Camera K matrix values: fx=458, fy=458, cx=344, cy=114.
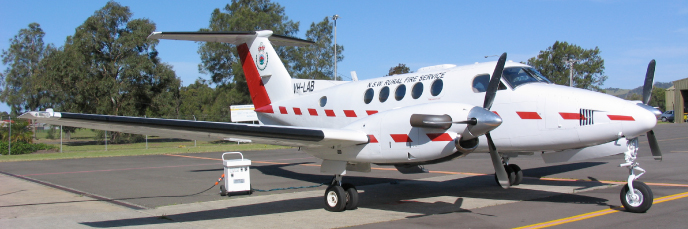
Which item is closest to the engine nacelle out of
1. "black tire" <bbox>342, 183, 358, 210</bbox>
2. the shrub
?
"black tire" <bbox>342, 183, 358, 210</bbox>

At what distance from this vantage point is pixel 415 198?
9727mm

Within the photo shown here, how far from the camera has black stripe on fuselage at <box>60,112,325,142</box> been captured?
24.0 feet

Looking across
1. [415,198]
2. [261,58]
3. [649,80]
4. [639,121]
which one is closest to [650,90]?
[649,80]

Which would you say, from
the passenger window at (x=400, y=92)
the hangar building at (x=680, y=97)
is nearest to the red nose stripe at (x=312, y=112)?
the passenger window at (x=400, y=92)

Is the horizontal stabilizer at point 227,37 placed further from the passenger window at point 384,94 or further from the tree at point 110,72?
the tree at point 110,72

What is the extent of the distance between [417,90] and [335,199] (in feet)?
8.95

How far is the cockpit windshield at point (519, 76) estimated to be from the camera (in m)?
8.31

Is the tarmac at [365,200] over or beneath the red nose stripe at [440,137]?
beneath

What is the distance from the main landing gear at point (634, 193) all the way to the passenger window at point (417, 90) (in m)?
3.67

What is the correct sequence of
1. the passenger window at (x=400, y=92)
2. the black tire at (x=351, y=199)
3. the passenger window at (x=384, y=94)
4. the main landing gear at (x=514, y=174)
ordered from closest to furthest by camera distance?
the black tire at (x=351, y=199) → the passenger window at (x=400, y=92) → the passenger window at (x=384, y=94) → the main landing gear at (x=514, y=174)

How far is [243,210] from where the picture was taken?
8.68 metres

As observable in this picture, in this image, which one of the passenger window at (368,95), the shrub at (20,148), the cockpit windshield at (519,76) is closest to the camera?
the cockpit windshield at (519,76)

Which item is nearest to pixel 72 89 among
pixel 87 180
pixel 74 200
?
pixel 87 180

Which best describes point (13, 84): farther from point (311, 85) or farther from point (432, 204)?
point (432, 204)
